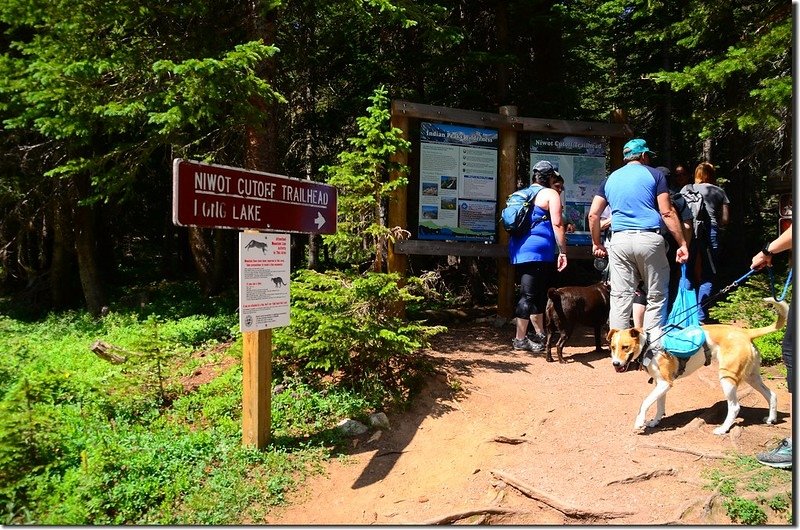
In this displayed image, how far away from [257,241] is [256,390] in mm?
1277

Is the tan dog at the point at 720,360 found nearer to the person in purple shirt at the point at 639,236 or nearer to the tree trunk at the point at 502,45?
the person in purple shirt at the point at 639,236

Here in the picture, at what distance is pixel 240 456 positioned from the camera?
504 cm

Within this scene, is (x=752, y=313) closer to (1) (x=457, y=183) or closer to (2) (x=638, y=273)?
(2) (x=638, y=273)

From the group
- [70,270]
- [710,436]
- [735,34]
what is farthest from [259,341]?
[70,270]

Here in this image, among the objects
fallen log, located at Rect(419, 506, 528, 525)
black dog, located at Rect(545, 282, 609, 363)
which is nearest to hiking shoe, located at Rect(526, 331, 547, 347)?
black dog, located at Rect(545, 282, 609, 363)

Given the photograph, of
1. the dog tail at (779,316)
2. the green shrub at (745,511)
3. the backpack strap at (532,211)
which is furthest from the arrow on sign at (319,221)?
the green shrub at (745,511)

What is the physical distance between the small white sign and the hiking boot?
3910 millimetres

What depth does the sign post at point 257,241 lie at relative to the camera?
463 cm

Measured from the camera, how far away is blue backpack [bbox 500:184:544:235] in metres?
7.76

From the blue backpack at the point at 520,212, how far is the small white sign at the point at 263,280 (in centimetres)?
341

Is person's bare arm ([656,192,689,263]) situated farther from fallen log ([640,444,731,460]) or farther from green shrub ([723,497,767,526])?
green shrub ([723,497,767,526])

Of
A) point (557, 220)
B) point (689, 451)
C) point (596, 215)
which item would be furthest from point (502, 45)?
point (689, 451)

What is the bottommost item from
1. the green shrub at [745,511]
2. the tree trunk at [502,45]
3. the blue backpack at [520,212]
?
the green shrub at [745,511]

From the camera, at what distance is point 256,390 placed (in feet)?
17.0
